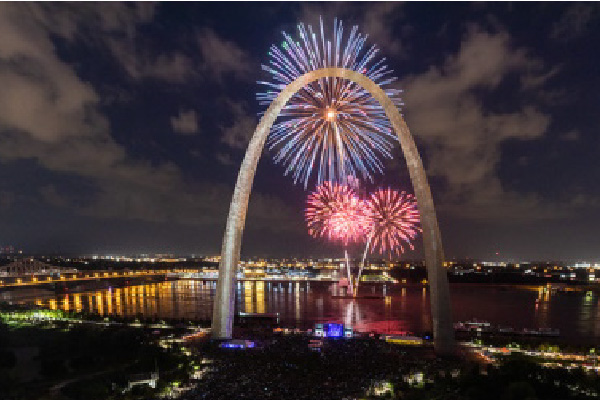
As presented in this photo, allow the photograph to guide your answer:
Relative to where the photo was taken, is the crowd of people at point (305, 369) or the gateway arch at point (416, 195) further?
the gateway arch at point (416, 195)

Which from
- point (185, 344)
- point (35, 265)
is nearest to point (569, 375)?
point (185, 344)

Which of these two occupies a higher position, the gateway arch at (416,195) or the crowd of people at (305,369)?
the gateway arch at (416,195)

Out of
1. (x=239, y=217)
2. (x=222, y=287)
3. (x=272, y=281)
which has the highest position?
(x=239, y=217)

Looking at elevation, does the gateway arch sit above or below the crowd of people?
above

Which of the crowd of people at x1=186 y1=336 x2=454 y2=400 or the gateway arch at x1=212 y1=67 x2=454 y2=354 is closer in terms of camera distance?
the crowd of people at x1=186 y1=336 x2=454 y2=400

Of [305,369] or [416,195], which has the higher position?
[416,195]

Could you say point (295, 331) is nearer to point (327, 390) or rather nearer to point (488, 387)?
point (327, 390)

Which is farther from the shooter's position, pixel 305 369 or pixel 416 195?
pixel 416 195

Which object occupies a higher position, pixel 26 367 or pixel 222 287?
pixel 222 287
